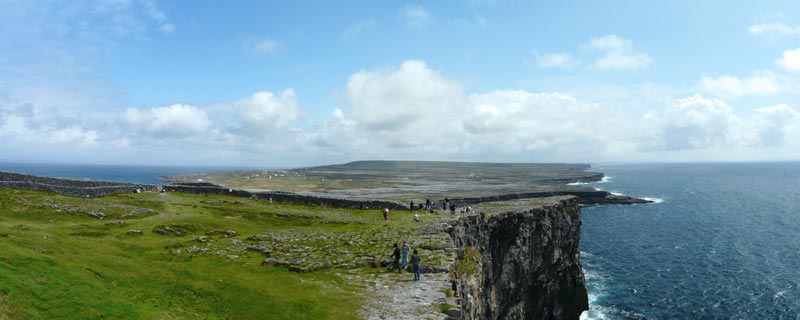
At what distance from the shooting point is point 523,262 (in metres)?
49.4

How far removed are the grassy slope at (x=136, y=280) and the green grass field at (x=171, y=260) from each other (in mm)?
50

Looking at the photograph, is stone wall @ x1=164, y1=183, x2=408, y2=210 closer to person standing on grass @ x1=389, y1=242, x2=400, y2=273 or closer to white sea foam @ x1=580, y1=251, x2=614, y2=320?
white sea foam @ x1=580, y1=251, x2=614, y2=320

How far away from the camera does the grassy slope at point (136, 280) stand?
14.7 metres

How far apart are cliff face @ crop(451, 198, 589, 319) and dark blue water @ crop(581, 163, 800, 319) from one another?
185 inches

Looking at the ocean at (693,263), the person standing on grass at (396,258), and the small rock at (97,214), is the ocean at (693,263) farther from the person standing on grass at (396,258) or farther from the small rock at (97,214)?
the small rock at (97,214)

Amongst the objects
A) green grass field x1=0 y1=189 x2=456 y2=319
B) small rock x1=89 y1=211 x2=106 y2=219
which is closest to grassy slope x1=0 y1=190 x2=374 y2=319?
green grass field x1=0 y1=189 x2=456 y2=319

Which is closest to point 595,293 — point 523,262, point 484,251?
point 523,262

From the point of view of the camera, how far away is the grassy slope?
48.4ft

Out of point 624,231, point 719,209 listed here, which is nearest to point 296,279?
point 624,231

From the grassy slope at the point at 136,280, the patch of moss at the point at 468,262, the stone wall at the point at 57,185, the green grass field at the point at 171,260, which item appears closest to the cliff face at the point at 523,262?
the patch of moss at the point at 468,262

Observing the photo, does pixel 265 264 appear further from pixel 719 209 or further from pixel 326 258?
pixel 719 209

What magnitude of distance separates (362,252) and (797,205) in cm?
16891

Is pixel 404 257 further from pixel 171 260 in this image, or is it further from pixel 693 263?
pixel 693 263

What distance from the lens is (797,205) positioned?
453ft
